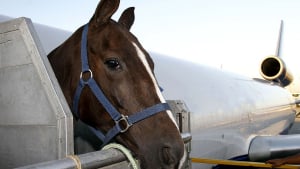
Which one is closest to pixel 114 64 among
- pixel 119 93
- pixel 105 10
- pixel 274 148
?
pixel 119 93

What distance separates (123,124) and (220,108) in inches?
159

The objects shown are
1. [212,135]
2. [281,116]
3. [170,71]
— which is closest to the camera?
[170,71]

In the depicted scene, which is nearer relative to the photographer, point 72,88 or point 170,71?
point 72,88

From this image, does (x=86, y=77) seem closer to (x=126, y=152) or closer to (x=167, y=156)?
(x=126, y=152)

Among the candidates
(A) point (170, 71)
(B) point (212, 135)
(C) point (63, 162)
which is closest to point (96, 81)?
(C) point (63, 162)

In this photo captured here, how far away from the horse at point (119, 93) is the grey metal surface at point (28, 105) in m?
0.31

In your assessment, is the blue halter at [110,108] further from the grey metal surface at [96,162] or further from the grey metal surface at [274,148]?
the grey metal surface at [274,148]

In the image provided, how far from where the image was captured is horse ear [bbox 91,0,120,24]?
1.84m

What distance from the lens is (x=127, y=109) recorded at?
1.76 meters

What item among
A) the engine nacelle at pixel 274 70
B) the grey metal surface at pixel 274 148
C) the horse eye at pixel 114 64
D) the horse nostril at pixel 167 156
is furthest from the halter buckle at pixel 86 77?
the engine nacelle at pixel 274 70

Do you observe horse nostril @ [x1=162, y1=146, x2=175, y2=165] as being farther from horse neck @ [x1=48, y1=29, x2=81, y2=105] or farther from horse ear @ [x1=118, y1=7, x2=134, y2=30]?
horse ear @ [x1=118, y1=7, x2=134, y2=30]

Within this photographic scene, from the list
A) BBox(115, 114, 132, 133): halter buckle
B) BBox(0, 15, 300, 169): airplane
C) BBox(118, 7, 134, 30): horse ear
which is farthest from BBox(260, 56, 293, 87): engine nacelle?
BBox(115, 114, 132, 133): halter buckle

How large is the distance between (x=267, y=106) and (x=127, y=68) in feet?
25.4

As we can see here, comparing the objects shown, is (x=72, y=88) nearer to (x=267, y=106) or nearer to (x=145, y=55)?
(x=145, y=55)
